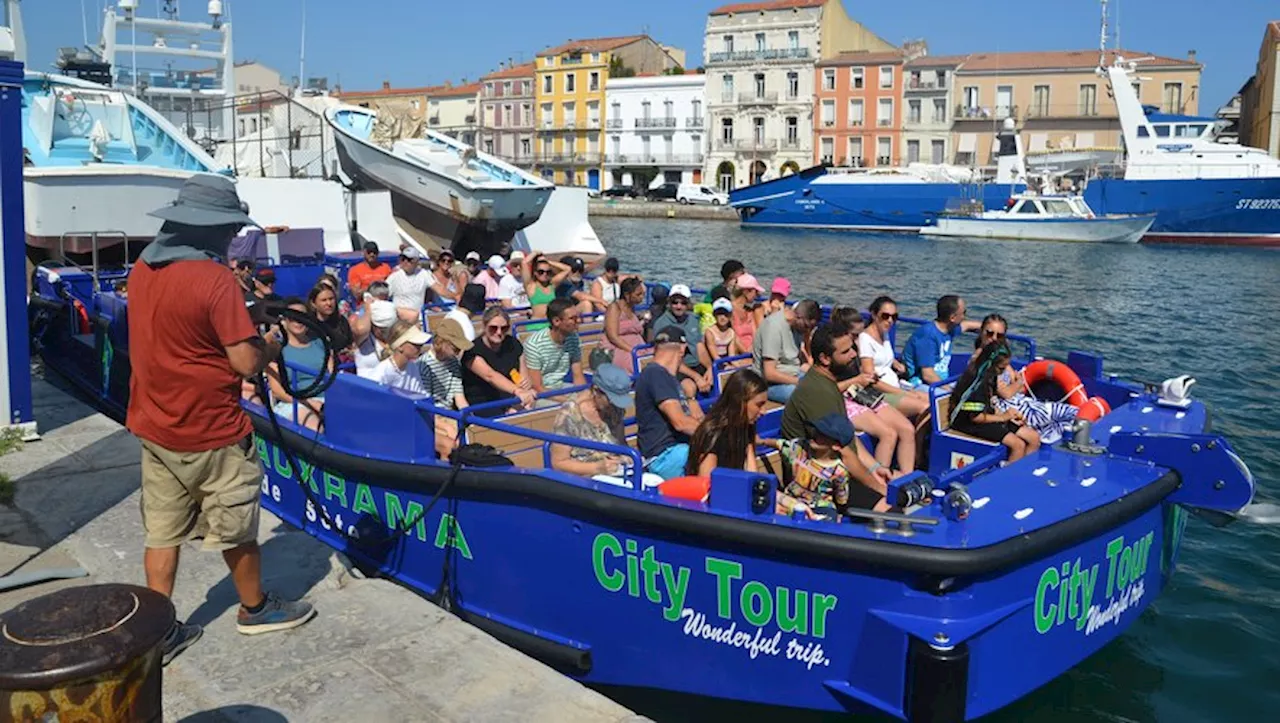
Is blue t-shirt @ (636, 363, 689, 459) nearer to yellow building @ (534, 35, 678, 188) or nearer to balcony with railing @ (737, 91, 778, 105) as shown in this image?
balcony with railing @ (737, 91, 778, 105)

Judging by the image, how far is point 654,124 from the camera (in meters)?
72.1

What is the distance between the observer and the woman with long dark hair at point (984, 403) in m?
6.66

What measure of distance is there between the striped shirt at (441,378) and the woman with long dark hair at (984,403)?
3.24m

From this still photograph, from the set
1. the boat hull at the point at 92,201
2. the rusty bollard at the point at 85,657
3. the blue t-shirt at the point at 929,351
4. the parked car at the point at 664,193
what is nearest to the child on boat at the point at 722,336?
the blue t-shirt at the point at 929,351

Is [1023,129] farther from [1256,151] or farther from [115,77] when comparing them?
[115,77]

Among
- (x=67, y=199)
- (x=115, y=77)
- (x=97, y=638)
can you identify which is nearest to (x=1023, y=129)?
(x=115, y=77)

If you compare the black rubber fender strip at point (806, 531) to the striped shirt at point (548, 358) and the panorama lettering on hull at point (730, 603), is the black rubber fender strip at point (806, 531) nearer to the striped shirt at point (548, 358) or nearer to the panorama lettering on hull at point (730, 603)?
the panorama lettering on hull at point (730, 603)

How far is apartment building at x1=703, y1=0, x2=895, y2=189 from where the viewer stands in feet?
221

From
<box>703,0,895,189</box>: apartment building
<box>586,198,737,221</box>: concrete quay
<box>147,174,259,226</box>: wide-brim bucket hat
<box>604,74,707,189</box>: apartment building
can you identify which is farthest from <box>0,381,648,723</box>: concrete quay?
<box>604,74,707,189</box>: apartment building

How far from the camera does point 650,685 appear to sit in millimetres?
5445

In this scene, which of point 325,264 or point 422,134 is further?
point 422,134

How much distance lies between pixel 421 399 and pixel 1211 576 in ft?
19.8

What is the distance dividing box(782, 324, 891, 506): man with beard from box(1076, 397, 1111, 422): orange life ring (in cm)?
194

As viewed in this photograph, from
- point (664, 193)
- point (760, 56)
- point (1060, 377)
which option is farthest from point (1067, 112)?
point (1060, 377)
